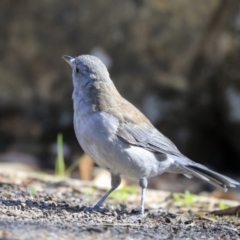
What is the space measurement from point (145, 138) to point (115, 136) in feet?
1.70

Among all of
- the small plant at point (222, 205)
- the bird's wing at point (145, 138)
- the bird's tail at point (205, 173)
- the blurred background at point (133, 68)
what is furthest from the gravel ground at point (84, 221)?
the blurred background at point (133, 68)

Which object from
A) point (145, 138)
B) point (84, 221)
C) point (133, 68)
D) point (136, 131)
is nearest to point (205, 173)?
point (145, 138)

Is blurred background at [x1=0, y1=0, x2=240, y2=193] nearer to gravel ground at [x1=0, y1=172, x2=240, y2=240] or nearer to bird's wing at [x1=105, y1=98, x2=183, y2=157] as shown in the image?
bird's wing at [x1=105, y1=98, x2=183, y2=157]

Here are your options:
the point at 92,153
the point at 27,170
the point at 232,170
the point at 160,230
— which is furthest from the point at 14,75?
the point at 160,230

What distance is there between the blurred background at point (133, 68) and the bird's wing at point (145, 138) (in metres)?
2.88

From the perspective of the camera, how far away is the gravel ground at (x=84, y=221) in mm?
4277

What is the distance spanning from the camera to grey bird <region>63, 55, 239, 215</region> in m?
5.60

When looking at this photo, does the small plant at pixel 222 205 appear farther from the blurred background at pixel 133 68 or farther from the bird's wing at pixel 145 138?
the blurred background at pixel 133 68

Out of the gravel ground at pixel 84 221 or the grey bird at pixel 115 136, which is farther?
the grey bird at pixel 115 136

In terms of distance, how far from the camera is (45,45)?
977 centimetres

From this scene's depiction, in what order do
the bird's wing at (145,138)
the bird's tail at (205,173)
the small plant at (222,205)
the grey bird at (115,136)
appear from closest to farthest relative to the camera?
the grey bird at (115,136)
the bird's wing at (145,138)
the bird's tail at (205,173)
the small plant at (222,205)

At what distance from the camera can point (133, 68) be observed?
9602 mm

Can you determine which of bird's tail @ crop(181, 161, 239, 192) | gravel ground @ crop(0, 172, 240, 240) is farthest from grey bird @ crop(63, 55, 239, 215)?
gravel ground @ crop(0, 172, 240, 240)

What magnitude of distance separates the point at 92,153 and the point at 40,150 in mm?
4395
